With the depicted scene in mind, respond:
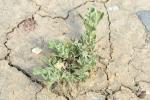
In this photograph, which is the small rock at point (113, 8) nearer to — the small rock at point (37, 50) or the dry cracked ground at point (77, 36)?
the dry cracked ground at point (77, 36)

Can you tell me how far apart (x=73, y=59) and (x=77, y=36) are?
379 millimetres

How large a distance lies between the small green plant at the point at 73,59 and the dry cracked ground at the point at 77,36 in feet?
0.44

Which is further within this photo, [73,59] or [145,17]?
[145,17]

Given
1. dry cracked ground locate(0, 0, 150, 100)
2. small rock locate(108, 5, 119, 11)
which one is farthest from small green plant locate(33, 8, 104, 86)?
small rock locate(108, 5, 119, 11)

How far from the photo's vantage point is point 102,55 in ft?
10.8

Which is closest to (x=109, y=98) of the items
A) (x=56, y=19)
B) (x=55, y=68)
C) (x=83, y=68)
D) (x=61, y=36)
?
(x=83, y=68)

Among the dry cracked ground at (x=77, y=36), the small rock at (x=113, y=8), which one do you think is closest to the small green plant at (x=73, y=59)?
the dry cracked ground at (x=77, y=36)

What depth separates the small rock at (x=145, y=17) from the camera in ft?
11.5

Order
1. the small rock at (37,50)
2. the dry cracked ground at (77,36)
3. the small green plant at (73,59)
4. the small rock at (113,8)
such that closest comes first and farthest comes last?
the small green plant at (73,59) → the dry cracked ground at (77,36) → the small rock at (37,50) → the small rock at (113,8)

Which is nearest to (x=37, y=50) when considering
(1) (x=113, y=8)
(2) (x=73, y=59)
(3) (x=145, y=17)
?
(2) (x=73, y=59)

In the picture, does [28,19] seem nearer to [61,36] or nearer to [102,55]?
[61,36]

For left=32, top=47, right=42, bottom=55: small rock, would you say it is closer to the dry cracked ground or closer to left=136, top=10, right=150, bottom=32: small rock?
the dry cracked ground

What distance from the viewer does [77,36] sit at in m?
3.40

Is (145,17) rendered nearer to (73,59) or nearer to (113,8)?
(113,8)
